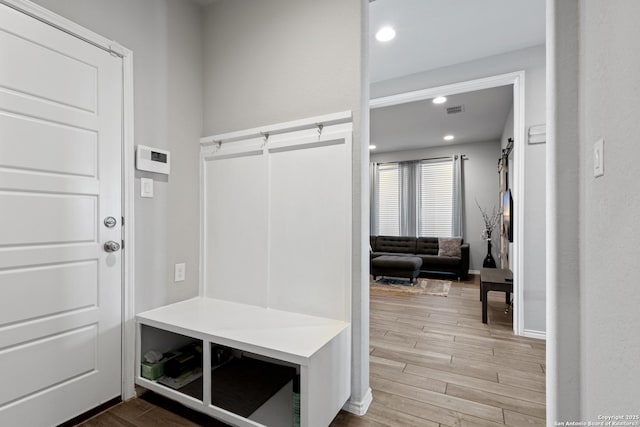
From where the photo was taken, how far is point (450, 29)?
8.37 ft

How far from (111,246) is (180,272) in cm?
51

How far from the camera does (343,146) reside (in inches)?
68.0

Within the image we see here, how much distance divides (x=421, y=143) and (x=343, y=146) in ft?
17.2

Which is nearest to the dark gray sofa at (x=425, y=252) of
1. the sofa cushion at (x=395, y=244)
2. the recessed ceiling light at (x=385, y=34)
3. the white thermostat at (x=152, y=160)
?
the sofa cushion at (x=395, y=244)

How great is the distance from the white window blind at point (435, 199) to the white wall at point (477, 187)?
303mm

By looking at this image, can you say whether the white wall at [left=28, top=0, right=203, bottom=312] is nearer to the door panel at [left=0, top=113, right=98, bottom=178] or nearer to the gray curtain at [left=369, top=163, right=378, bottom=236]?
the door panel at [left=0, top=113, right=98, bottom=178]

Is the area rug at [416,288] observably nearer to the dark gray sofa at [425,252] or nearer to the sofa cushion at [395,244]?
the dark gray sofa at [425,252]

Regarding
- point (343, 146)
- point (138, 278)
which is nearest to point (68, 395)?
point (138, 278)
